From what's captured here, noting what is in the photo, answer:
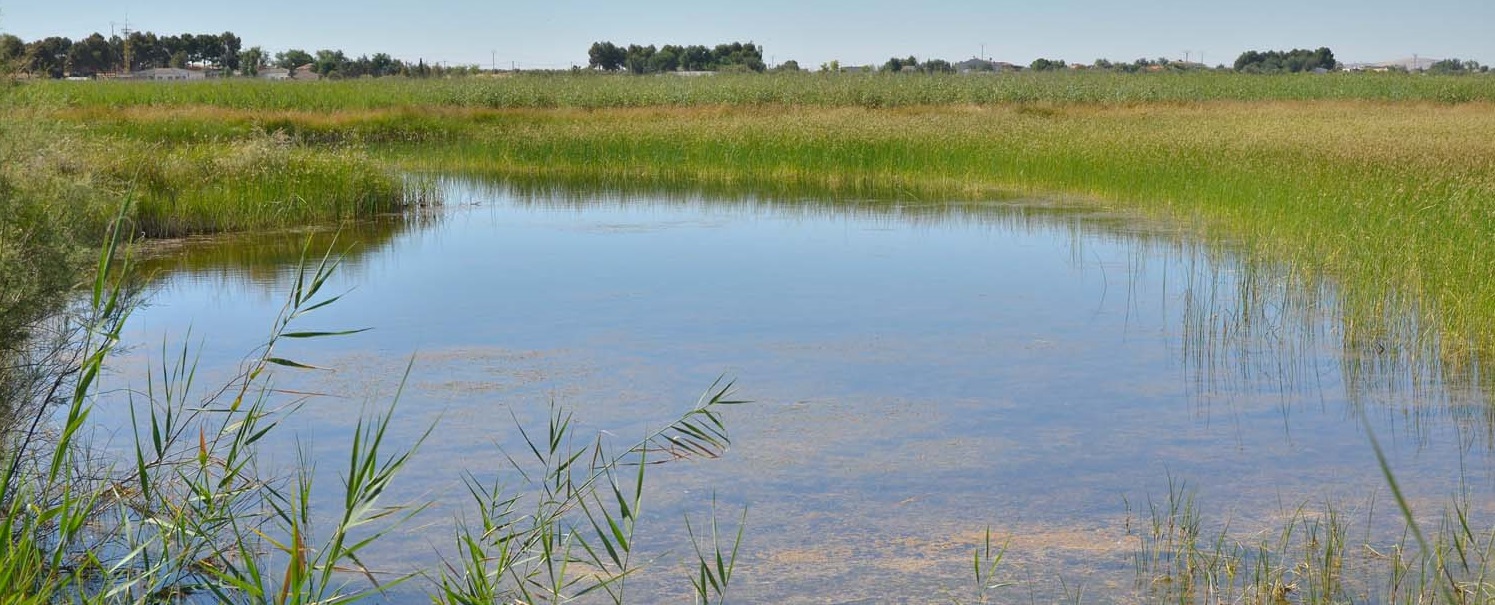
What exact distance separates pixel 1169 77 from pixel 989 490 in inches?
1464

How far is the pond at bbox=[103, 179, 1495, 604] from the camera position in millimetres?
4098

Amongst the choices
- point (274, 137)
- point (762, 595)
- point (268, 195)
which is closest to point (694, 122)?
point (274, 137)

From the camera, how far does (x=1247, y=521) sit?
4.11m

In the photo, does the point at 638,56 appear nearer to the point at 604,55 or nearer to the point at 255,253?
the point at 604,55

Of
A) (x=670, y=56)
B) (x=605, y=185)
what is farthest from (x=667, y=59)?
(x=605, y=185)

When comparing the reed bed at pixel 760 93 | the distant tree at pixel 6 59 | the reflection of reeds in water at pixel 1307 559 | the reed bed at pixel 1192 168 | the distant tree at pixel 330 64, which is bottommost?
the reflection of reeds in water at pixel 1307 559

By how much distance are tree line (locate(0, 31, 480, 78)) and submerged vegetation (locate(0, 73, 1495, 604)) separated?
29.4 m

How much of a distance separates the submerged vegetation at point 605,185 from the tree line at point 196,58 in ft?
96.6

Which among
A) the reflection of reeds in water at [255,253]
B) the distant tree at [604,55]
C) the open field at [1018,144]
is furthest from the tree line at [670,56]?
the reflection of reeds in water at [255,253]

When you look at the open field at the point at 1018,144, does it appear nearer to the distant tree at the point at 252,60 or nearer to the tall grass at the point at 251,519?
the tall grass at the point at 251,519

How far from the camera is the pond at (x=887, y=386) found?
410 centimetres

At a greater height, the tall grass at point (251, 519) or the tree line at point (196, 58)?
the tree line at point (196, 58)

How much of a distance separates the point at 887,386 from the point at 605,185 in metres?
10.6

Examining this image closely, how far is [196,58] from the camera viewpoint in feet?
269
